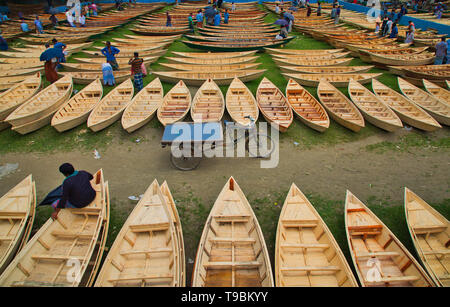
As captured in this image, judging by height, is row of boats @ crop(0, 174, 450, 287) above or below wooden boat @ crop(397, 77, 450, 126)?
below

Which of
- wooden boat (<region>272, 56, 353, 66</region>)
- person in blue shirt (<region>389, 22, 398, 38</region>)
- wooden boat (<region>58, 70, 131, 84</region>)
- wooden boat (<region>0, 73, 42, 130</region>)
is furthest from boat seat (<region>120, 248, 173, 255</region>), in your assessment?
person in blue shirt (<region>389, 22, 398, 38</region>)

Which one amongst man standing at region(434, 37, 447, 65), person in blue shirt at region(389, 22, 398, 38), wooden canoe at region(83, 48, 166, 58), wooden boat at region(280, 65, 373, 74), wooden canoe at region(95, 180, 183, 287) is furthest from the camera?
person in blue shirt at region(389, 22, 398, 38)

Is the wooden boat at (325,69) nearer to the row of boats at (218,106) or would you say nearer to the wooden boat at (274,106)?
the row of boats at (218,106)

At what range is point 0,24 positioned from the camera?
1095 inches

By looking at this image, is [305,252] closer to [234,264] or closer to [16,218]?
[234,264]

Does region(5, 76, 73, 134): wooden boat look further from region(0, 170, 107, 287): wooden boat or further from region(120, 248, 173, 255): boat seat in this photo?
region(120, 248, 173, 255): boat seat

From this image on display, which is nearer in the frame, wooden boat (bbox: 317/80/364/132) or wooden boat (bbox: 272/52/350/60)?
wooden boat (bbox: 317/80/364/132)

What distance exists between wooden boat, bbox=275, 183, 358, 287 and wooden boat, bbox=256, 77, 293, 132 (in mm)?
4318

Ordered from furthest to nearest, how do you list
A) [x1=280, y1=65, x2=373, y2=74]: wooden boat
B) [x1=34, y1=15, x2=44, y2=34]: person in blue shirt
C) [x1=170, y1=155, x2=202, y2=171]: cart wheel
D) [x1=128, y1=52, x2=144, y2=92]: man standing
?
1. [x1=34, y1=15, x2=44, y2=34]: person in blue shirt
2. [x1=280, y1=65, x2=373, y2=74]: wooden boat
3. [x1=128, y1=52, x2=144, y2=92]: man standing
4. [x1=170, y1=155, x2=202, y2=171]: cart wheel

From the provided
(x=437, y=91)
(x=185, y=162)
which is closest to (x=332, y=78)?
(x=437, y=91)

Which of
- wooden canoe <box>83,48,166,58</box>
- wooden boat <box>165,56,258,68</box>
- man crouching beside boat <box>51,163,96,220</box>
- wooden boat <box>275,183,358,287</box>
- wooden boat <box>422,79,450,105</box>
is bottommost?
wooden boat <box>275,183,358,287</box>

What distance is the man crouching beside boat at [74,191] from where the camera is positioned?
5750 mm

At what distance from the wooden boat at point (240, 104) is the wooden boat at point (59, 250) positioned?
6.58 m

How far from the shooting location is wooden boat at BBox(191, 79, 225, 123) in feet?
35.4
